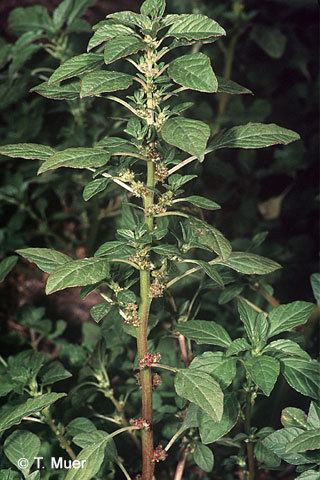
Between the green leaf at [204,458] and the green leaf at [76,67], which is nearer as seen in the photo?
the green leaf at [76,67]

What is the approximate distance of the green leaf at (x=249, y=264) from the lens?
107 centimetres

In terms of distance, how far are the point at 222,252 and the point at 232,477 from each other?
606mm

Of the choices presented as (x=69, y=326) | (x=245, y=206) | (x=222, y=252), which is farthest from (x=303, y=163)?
(x=222, y=252)

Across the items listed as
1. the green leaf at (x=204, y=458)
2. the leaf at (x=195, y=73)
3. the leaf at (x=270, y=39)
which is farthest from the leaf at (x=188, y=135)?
the leaf at (x=270, y=39)

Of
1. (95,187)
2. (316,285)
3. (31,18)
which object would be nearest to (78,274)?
(95,187)

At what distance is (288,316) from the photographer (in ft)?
3.62

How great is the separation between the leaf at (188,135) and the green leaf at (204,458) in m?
0.50

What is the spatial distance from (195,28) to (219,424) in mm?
482

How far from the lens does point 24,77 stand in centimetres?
167

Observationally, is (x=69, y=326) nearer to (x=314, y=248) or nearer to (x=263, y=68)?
(x=314, y=248)

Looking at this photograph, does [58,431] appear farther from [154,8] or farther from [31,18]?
[31,18]

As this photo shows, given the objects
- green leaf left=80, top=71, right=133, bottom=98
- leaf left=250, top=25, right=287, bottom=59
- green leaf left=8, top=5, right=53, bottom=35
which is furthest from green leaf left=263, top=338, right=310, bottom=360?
leaf left=250, top=25, right=287, bottom=59

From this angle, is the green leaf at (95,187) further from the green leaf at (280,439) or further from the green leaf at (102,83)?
the green leaf at (280,439)

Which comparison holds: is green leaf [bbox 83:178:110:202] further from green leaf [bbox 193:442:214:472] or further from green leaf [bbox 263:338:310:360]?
green leaf [bbox 193:442:214:472]
